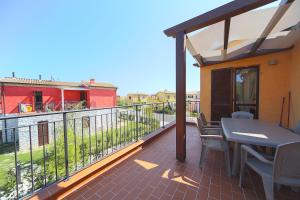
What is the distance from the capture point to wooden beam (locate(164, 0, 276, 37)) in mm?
1713

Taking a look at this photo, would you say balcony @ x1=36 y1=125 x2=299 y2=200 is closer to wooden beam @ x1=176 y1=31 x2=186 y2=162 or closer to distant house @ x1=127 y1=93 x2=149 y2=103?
wooden beam @ x1=176 y1=31 x2=186 y2=162

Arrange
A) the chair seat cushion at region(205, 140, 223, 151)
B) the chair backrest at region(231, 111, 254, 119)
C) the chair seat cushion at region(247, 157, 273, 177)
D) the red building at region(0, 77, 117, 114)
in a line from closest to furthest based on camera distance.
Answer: the chair seat cushion at region(247, 157, 273, 177)
the chair seat cushion at region(205, 140, 223, 151)
the chair backrest at region(231, 111, 254, 119)
the red building at region(0, 77, 117, 114)

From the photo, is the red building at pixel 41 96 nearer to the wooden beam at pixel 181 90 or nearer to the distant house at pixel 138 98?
the distant house at pixel 138 98

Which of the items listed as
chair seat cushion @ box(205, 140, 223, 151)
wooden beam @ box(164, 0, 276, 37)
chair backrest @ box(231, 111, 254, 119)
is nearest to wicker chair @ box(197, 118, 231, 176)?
chair seat cushion @ box(205, 140, 223, 151)

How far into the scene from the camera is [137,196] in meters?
1.68

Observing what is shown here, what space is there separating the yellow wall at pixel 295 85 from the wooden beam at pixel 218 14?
2.18 metres

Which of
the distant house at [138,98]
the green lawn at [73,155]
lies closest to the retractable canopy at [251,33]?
the green lawn at [73,155]

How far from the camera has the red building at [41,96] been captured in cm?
1031

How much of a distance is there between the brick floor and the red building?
12.0 metres

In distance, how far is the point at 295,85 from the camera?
3.03m

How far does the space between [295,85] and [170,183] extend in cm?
345

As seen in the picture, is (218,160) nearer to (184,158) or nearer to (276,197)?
(184,158)

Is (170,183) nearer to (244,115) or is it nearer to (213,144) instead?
(213,144)

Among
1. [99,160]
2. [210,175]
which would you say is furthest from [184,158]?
[99,160]
